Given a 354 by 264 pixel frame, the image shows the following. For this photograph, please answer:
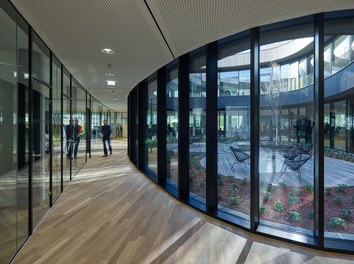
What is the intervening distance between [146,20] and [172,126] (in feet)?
9.57

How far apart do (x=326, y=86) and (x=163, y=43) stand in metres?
2.41

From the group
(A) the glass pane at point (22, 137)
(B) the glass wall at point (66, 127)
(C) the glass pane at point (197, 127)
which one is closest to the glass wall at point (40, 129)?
(A) the glass pane at point (22, 137)

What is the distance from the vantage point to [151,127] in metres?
7.21

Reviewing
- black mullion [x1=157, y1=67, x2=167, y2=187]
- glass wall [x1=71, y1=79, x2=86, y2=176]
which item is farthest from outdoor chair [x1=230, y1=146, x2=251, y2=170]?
glass wall [x1=71, y1=79, x2=86, y2=176]

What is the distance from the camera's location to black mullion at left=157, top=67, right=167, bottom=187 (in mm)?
6027

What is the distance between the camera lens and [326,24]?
312cm

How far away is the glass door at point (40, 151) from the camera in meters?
3.76

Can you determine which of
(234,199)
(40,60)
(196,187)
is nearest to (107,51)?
(40,60)

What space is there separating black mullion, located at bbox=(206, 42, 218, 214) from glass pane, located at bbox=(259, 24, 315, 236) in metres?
0.85

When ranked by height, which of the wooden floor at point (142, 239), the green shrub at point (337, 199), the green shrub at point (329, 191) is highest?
the green shrub at point (329, 191)

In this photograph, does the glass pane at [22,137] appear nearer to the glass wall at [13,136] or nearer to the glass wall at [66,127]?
the glass wall at [13,136]

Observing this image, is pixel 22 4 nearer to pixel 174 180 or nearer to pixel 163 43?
pixel 163 43

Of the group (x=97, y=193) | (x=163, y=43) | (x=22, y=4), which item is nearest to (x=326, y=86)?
(x=163, y=43)

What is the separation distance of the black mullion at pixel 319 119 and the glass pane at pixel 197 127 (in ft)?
6.02
